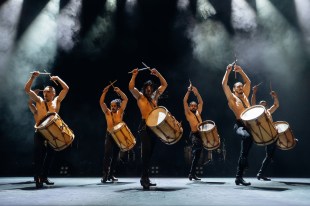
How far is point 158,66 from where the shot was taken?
9633 mm

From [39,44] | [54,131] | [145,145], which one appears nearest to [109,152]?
[54,131]

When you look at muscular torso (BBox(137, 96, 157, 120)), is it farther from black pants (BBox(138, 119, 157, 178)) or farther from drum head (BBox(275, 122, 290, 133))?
drum head (BBox(275, 122, 290, 133))

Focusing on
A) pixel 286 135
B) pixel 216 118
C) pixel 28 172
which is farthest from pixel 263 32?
pixel 28 172

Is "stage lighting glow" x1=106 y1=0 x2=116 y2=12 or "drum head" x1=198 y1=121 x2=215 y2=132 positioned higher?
"stage lighting glow" x1=106 y1=0 x2=116 y2=12

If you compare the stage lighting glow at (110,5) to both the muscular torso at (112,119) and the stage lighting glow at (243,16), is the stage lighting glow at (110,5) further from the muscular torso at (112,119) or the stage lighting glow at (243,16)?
the muscular torso at (112,119)

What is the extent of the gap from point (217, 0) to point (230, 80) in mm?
2771

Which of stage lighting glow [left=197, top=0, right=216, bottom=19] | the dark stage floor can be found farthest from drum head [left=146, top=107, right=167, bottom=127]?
stage lighting glow [left=197, top=0, right=216, bottom=19]

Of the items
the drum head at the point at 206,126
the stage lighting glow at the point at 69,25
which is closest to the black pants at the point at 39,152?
the drum head at the point at 206,126

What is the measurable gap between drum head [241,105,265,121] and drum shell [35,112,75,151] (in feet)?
9.26

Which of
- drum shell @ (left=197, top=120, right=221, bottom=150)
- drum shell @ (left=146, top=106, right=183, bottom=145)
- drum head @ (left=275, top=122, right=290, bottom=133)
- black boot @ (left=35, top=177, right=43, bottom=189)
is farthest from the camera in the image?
drum head @ (left=275, top=122, right=290, bottom=133)

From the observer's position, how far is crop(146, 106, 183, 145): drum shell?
4.12 meters

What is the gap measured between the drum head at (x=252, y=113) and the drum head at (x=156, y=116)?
49.7 inches

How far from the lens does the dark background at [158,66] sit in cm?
874

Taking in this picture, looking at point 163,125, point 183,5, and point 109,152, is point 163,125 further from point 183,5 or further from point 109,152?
point 183,5
